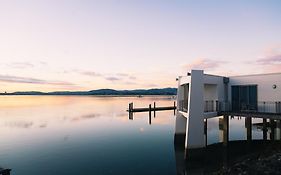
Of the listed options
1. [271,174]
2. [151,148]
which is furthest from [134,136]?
[271,174]

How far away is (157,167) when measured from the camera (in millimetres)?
17906

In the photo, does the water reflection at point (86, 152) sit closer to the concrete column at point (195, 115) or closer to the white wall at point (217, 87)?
the concrete column at point (195, 115)

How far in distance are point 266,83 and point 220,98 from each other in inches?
152

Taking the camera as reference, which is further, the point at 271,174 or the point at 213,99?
the point at 213,99

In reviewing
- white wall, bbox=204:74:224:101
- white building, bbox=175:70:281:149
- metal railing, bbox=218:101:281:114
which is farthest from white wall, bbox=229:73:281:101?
white wall, bbox=204:74:224:101

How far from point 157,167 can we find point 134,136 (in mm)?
12395

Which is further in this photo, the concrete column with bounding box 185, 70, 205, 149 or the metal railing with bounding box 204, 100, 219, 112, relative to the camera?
the metal railing with bounding box 204, 100, 219, 112

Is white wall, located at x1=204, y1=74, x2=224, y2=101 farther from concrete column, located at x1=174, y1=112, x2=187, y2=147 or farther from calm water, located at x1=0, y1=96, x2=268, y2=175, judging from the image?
calm water, located at x1=0, y1=96, x2=268, y2=175

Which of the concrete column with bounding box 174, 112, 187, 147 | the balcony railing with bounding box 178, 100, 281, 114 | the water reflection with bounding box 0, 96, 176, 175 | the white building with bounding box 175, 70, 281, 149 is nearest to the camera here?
the water reflection with bounding box 0, 96, 176, 175

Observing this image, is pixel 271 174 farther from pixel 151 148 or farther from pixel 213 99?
pixel 151 148

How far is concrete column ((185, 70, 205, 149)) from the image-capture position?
59.4 ft

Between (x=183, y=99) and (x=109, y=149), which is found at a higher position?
(x=183, y=99)

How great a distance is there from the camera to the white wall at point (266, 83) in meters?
20.4

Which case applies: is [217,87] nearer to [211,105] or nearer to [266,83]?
[211,105]
